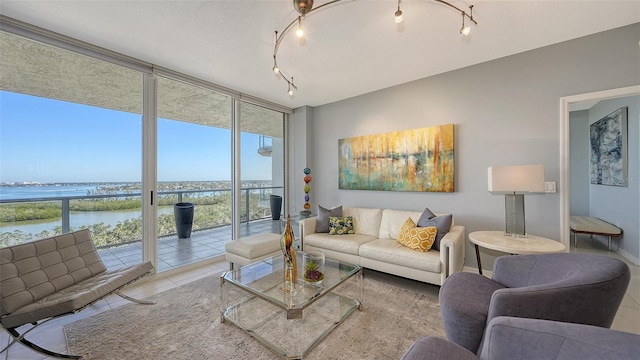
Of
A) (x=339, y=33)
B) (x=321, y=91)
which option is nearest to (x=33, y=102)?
(x=339, y=33)

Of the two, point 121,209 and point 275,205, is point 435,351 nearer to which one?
point 121,209

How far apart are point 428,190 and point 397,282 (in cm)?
131

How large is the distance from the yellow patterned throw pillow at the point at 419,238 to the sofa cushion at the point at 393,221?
358 mm

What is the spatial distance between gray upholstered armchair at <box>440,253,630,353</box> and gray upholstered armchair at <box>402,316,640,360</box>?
368mm

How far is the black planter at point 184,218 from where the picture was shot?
3.60 metres

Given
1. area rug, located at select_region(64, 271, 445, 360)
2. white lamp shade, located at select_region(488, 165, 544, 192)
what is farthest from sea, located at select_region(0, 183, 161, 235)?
white lamp shade, located at select_region(488, 165, 544, 192)

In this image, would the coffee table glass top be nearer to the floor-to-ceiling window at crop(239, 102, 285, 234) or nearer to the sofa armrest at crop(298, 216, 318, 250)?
the sofa armrest at crop(298, 216, 318, 250)

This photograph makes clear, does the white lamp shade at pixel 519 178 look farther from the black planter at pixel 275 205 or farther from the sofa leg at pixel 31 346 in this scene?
the sofa leg at pixel 31 346

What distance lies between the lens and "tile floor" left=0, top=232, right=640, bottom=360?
1.79 metres

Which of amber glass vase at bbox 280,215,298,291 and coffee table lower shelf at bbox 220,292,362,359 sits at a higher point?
amber glass vase at bbox 280,215,298,291

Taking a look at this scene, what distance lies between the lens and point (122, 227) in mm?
2895

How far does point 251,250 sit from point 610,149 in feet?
16.2

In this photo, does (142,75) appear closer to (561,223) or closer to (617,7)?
(617,7)

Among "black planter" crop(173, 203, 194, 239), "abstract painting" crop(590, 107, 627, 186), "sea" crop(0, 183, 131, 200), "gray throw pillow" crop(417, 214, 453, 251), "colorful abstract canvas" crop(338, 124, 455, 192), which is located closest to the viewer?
"sea" crop(0, 183, 131, 200)
